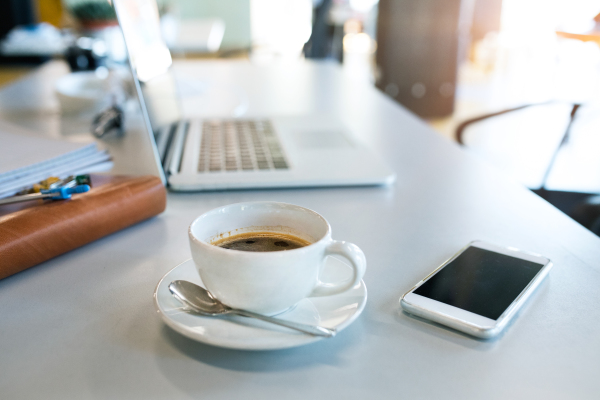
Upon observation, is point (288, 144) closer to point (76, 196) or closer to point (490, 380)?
point (76, 196)

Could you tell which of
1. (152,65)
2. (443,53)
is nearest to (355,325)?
(152,65)

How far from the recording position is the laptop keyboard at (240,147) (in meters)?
0.73

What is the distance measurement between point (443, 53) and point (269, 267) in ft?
11.9

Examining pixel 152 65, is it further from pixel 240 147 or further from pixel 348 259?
pixel 348 259

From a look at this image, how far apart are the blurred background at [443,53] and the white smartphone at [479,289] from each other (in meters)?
0.74

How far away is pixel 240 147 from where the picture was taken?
2.64 feet

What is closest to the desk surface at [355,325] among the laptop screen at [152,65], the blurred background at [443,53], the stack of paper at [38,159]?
the stack of paper at [38,159]

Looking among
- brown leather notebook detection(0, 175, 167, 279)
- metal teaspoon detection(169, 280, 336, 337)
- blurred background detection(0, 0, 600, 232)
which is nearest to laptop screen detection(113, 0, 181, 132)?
brown leather notebook detection(0, 175, 167, 279)

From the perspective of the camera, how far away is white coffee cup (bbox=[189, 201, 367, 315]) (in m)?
0.34

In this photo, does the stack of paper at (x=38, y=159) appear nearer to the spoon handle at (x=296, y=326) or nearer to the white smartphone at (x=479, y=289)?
the spoon handle at (x=296, y=326)

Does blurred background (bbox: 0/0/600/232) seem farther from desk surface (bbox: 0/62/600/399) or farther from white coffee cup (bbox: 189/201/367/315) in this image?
white coffee cup (bbox: 189/201/367/315)

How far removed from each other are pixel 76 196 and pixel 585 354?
0.52 meters

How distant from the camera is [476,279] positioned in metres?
0.44

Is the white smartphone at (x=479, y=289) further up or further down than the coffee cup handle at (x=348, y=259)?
further down
